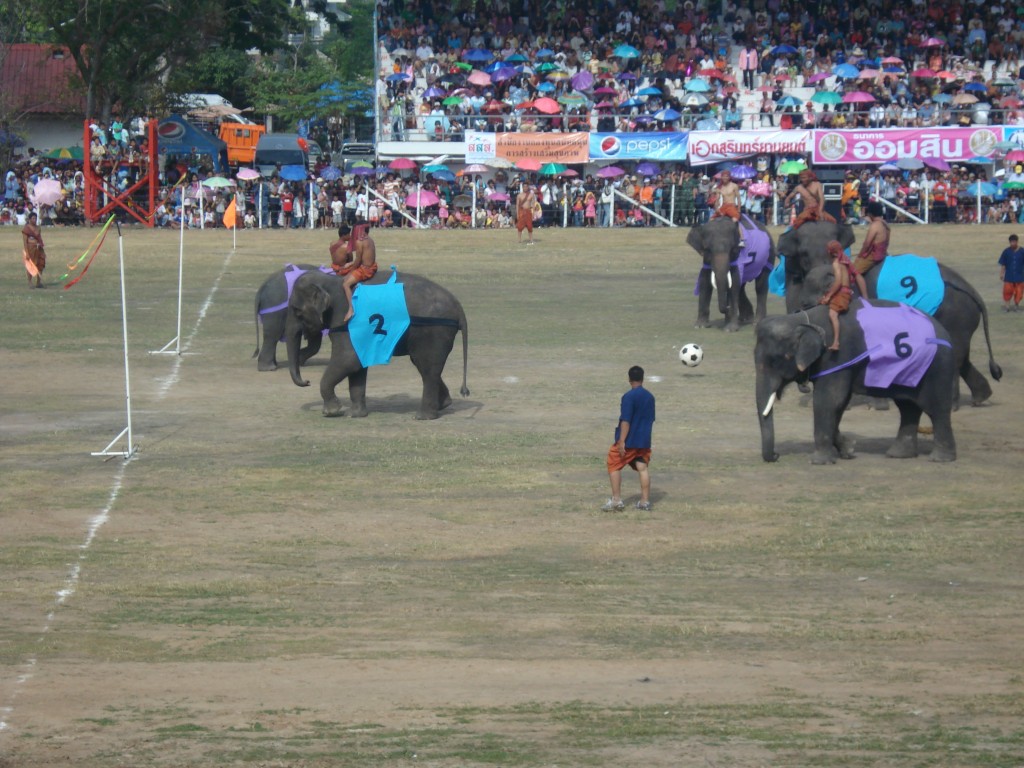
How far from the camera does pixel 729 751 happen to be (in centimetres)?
828

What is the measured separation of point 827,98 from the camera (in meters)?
49.5

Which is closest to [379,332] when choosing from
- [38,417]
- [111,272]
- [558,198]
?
[38,417]

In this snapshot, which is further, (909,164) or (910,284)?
(909,164)

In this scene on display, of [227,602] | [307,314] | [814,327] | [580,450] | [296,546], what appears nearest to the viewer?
[227,602]

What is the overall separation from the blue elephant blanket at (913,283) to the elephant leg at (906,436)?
2535mm

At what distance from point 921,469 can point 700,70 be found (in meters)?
38.8

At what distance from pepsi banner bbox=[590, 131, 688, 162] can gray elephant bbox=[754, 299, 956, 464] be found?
111ft

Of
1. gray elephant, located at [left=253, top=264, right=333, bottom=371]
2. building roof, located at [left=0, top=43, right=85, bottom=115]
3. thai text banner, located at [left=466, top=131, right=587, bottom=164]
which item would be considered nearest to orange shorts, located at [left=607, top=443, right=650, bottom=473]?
gray elephant, located at [left=253, top=264, right=333, bottom=371]

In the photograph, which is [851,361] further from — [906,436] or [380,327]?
[380,327]

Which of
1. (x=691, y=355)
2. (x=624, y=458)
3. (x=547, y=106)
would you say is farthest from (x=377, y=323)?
(x=547, y=106)

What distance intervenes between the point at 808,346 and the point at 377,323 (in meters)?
4.83

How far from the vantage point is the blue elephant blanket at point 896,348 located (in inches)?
600

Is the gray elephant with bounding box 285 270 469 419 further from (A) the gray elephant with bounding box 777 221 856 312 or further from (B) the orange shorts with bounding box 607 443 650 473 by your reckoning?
(A) the gray elephant with bounding box 777 221 856 312

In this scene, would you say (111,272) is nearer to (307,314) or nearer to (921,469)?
(307,314)
